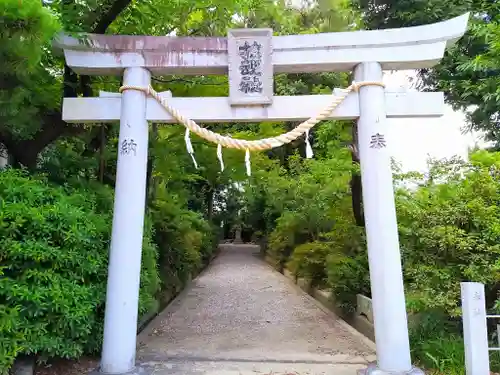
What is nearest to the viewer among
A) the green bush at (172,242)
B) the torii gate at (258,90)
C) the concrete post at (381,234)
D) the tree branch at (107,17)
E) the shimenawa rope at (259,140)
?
the concrete post at (381,234)

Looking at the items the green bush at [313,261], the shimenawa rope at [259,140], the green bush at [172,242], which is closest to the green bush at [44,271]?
the shimenawa rope at [259,140]

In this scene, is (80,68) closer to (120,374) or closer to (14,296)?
(14,296)

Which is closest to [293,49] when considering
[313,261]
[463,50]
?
[463,50]

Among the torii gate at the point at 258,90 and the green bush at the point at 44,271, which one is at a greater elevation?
the torii gate at the point at 258,90

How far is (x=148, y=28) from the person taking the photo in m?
6.24

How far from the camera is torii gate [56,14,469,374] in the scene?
4.86 meters

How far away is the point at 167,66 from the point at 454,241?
13.7ft

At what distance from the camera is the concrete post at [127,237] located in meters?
4.55

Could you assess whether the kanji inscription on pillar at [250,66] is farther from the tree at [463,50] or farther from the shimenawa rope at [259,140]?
the tree at [463,50]

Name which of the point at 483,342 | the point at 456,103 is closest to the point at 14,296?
the point at 483,342

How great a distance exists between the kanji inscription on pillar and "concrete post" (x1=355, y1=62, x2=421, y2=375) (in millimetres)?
1146

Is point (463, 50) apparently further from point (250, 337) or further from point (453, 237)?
point (250, 337)

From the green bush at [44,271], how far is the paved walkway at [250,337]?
128cm

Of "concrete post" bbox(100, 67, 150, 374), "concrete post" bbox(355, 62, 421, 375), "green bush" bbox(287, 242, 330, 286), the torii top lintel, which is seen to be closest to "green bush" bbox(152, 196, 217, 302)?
"green bush" bbox(287, 242, 330, 286)
